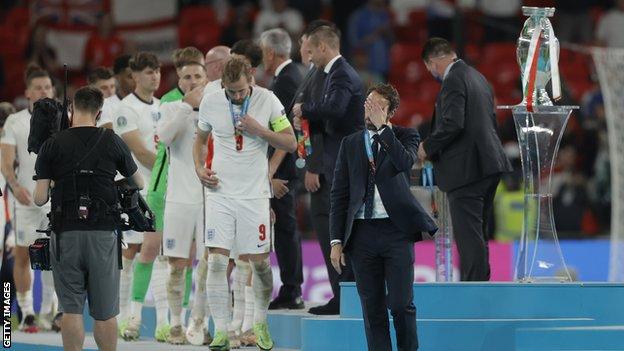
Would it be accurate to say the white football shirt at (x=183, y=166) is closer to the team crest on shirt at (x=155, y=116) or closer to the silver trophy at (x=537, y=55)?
the team crest on shirt at (x=155, y=116)

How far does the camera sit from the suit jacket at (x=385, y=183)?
10242 mm

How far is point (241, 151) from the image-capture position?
11.6 meters

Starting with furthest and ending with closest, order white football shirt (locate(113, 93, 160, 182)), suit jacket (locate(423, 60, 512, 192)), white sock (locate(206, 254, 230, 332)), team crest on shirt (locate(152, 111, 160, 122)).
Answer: team crest on shirt (locate(152, 111, 160, 122)) → white football shirt (locate(113, 93, 160, 182)) → suit jacket (locate(423, 60, 512, 192)) → white sock (locate(206, 254, 230, 332))

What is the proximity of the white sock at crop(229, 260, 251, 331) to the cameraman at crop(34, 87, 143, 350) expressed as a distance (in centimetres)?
151

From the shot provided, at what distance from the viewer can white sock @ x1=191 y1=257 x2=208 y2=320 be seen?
40.0 feet

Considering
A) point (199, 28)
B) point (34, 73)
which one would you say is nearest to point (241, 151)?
point (34, 73)

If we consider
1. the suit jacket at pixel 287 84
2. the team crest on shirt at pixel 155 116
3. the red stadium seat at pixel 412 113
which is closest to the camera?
the suit jacket at pixel 287 84

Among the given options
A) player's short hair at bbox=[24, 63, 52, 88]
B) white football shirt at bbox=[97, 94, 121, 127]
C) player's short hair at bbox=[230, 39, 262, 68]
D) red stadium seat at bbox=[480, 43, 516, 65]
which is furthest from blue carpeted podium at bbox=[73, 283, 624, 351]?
red stadium seat at bbox=[480, 43, 516, 65]

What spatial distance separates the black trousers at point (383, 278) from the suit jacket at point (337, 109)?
184cm

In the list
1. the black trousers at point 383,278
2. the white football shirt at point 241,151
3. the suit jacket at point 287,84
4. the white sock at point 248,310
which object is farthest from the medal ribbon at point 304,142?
the black trousers at point 383,278

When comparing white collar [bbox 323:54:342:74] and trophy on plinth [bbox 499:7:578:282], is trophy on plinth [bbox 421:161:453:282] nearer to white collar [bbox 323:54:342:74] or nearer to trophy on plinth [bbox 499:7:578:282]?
trophy on plinth [bbox 499:7:578:282]

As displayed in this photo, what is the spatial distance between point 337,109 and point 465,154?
108cm

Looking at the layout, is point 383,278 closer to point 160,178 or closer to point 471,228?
point 471,228

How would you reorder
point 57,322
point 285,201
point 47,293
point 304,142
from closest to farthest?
point 304,142 → point 285,201 → point 57,322 → point 47,293
